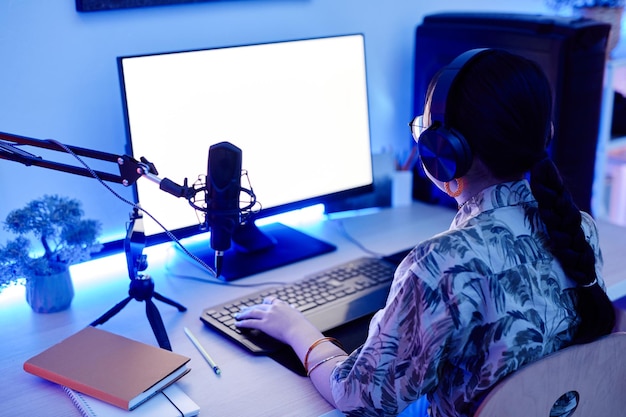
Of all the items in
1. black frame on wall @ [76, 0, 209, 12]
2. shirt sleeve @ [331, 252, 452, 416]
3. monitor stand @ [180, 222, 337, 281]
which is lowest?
monitor stand @ [180, 222, 337, 281]

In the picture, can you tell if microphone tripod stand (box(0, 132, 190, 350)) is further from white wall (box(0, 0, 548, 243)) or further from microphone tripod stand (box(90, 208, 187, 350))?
white wall (box(0, 0, 548, 243))

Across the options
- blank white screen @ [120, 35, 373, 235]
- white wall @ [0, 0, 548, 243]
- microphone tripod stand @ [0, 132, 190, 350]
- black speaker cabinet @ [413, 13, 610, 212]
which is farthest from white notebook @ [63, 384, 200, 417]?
black speaker cabinet @ [413, 13, 610, 212]

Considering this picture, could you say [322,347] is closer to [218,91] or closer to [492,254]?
[492,254]

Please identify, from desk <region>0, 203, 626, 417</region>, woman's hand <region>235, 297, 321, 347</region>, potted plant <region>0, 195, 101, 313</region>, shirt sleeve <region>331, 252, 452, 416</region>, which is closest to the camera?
shirt sleeve <region>331, 252, 452, 416</region>

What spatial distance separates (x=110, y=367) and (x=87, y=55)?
67 centimetres

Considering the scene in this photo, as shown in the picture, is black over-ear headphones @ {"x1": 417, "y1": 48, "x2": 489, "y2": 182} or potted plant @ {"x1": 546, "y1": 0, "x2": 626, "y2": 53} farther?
potted plant @ {"x1": 546, "y1": 0, "x2": 626, "y2": 53}

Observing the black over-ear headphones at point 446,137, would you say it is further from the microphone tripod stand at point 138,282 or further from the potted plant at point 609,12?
the potted plant at point 609,12

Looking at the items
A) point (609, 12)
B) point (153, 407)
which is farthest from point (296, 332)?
point (609, 12)

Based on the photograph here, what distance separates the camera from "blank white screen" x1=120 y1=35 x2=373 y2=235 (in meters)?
1.28

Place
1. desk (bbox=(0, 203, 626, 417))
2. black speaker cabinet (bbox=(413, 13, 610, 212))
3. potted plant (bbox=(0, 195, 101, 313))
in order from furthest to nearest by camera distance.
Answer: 1. black speaker cabinet (bbox=(413, 13, 610, 212))
2. potted plant (bbox=(0, 195, 101, 313))
3. desk (bbox=(0, 203, 626, 417))

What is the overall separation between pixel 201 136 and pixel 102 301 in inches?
14.7

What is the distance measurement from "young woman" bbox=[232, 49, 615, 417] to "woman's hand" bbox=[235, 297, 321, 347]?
14cm

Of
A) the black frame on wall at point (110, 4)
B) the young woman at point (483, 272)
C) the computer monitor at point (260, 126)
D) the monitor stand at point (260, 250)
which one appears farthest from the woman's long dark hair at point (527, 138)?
the black frame on wall at point (110, 4)

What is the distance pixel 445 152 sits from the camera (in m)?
0.91
